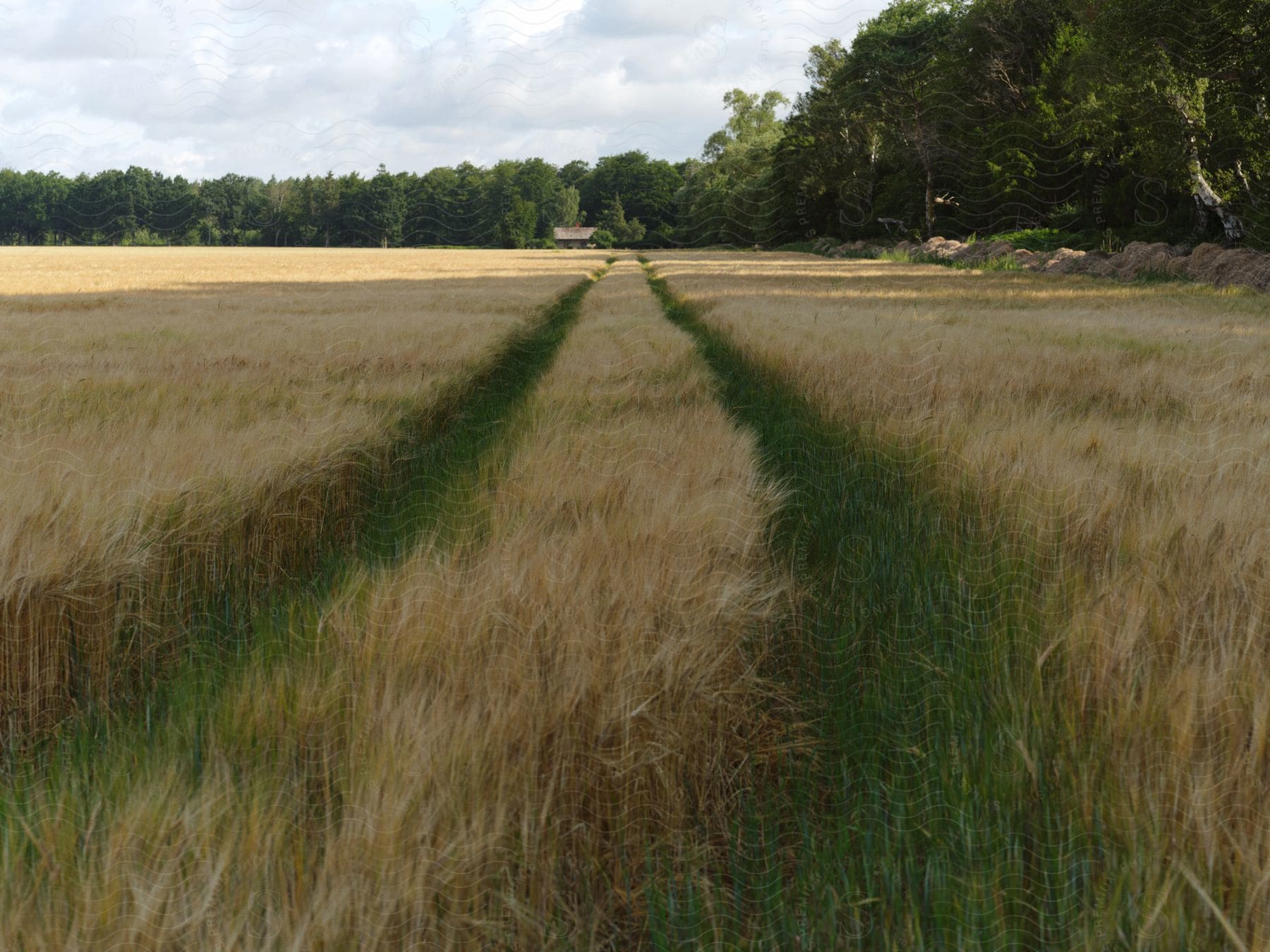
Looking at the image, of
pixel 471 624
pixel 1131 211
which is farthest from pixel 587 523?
pixel 1131 211

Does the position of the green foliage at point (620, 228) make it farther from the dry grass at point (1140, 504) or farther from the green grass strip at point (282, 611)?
the green grass strip at point (282, 611)

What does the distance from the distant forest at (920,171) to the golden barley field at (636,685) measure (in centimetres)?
1770

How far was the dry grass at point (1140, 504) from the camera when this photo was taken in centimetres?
115

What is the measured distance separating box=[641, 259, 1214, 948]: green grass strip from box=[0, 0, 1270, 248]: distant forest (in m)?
18.5

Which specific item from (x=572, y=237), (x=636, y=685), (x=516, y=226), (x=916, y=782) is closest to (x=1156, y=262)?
(x=916, y=782)

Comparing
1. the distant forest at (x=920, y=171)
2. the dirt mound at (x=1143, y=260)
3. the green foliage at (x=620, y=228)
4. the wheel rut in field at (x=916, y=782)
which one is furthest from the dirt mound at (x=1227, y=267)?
the green foliage at (x=620, y=228)

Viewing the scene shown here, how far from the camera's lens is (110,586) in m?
1.95

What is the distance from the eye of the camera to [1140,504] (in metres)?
2.24

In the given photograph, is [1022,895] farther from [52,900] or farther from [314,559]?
[314,559]

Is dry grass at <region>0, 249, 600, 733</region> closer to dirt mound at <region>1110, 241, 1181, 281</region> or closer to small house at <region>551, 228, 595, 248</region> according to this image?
dirt mound at <region>1110, 241, 1181, 281</region>

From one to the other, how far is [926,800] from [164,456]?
2.45 m

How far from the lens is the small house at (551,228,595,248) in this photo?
107 meters

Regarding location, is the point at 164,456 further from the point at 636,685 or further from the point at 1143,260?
the point at 1143,260

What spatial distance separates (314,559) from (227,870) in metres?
1.86
